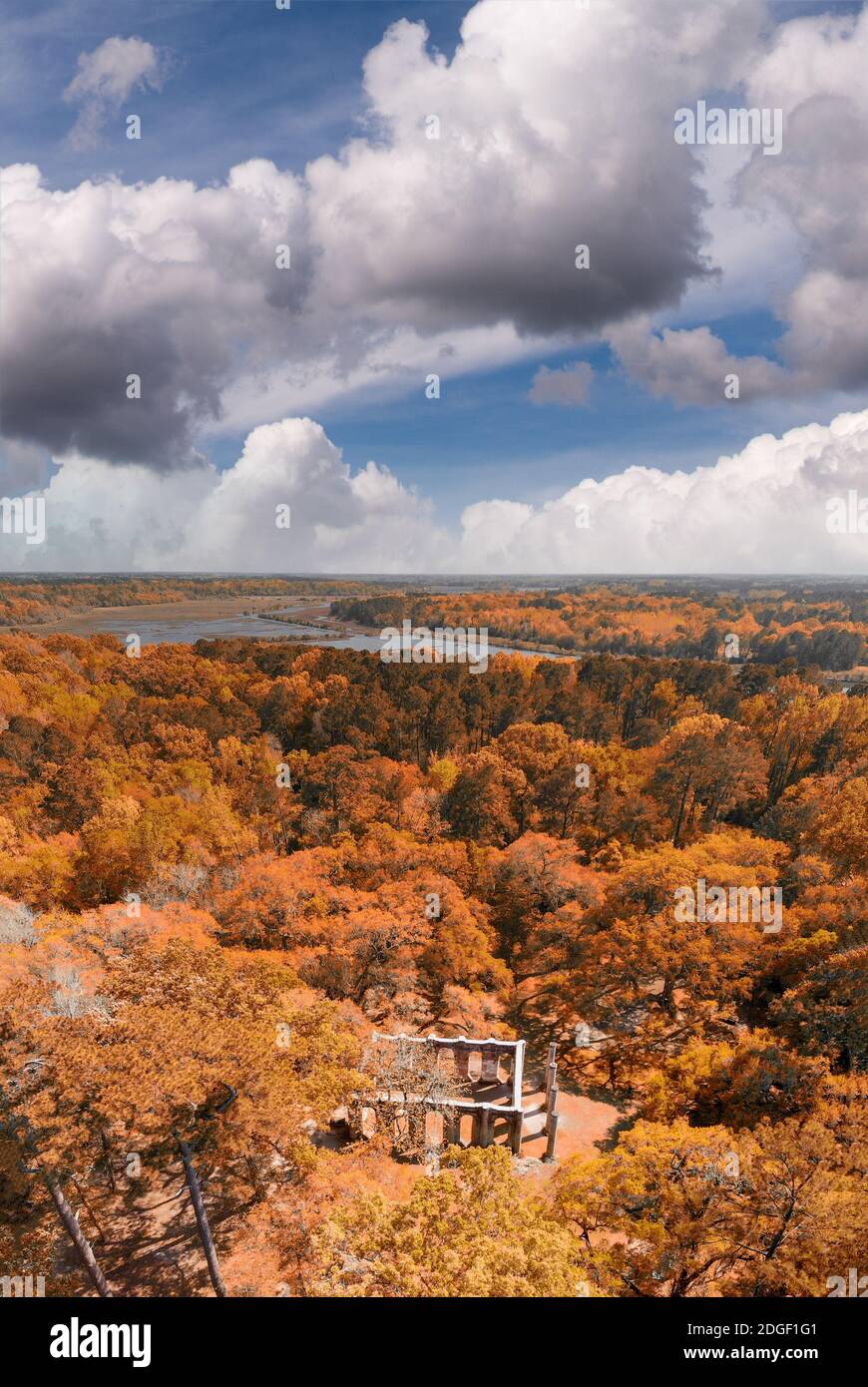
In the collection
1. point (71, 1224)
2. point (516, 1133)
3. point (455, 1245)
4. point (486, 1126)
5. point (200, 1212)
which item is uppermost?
point (455, 1245)

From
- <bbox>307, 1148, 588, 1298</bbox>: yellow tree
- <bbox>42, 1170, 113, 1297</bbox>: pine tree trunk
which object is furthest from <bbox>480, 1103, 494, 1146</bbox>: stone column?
<bbox>42, 1170, 113, 1297</bbox>: pine tree trunk

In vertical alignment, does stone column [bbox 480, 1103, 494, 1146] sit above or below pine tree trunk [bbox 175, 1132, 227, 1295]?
below

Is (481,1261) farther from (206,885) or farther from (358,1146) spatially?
(206,885)

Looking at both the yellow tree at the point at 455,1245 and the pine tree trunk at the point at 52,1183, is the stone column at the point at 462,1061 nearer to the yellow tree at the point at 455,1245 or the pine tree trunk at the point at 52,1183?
the yellow tree at the point at 455,1245

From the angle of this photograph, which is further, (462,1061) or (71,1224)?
(462,1061)

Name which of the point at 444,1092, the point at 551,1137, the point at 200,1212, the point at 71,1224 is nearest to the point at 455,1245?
the point at 200,1212

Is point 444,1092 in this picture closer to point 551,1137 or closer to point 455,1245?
point 551,1137

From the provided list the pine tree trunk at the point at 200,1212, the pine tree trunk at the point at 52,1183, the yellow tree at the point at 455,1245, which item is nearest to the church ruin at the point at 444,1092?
the pine tree trunk at the point at 200,1212

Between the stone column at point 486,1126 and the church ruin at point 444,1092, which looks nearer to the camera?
the church ruin at point 444,1092

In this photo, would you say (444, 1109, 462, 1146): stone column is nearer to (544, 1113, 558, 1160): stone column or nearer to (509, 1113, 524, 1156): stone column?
(509, 1113, 524, 1156): stone column
